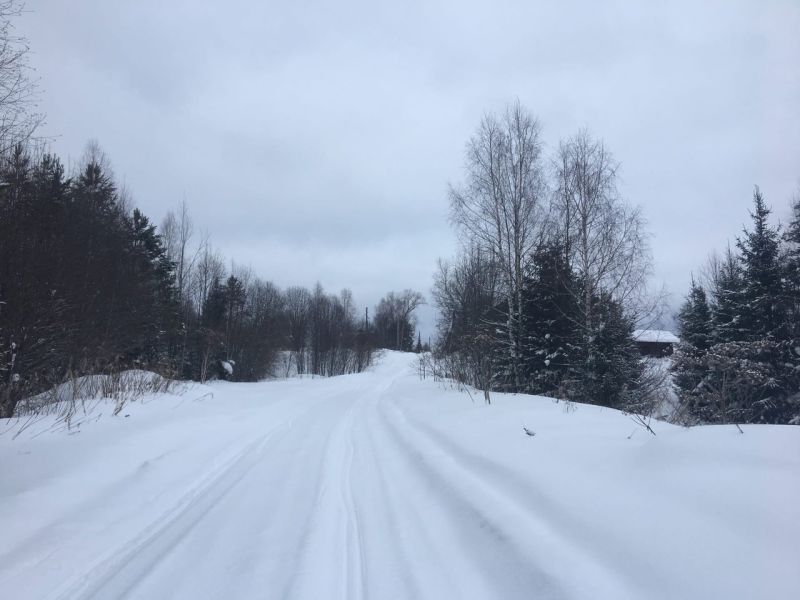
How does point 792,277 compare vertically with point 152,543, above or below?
above

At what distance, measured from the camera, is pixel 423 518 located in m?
5.16

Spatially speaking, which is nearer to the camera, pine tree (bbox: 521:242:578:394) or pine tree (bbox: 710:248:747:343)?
pine tree (bbox: 521:242:578:394)

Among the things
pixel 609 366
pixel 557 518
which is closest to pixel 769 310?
pixel 609 366

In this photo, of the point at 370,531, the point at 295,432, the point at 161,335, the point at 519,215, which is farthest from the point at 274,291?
the point at 370,531

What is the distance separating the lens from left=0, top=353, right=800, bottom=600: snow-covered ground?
129 inches

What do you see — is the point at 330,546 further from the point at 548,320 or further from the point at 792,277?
the point at 792,277

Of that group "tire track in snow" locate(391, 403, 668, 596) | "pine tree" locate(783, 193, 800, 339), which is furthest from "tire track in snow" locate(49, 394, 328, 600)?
"pine tree" locate(783, 193, 800, 339)

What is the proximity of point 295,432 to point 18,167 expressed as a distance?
32.4ft

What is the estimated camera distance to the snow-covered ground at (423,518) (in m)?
3.27

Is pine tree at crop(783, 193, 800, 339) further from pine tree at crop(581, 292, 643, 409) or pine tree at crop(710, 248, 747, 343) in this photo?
pine tree at crop(581, 292, 643, 409)

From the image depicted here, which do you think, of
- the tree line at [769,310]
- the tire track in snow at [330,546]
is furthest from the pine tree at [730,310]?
the tire track in snow at [330,546]

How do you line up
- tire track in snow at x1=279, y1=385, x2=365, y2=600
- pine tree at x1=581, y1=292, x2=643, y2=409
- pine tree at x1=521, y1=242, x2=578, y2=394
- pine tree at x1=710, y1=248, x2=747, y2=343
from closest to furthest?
1. tire track in snow at x1=279, y1=385, x2=365, y2=600
2. pine tree at x1=581, y1=292, x2=643, y2=409
3. pine tree at x1=521, y1=242, x2=578, y2=394
4. pine tree at x1=710, y1=248, x2=747, y2=343

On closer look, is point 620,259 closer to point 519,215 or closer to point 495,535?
point 519,215

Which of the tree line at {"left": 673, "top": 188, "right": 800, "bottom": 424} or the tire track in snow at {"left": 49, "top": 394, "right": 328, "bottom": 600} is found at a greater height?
the tree line at {"left": 673, "top": 188, "right": 800, "bottom": 424}
